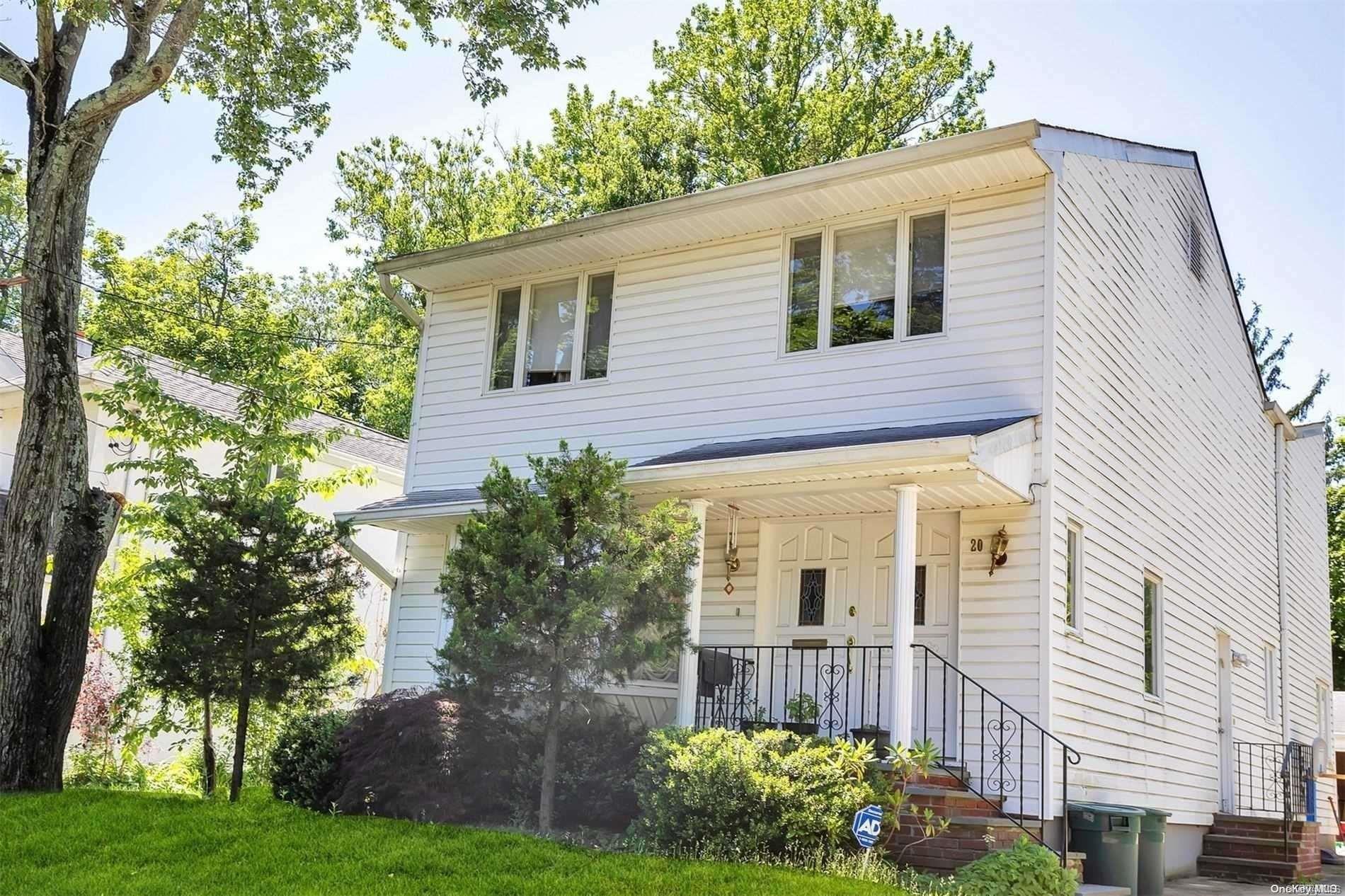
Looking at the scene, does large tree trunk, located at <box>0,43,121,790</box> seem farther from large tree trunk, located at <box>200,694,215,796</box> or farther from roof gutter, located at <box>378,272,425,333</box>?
roof gutter, located at <box>378,272,425,333</box>

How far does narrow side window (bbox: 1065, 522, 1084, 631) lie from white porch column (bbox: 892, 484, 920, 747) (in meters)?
1.63

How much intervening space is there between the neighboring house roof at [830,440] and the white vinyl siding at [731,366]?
0.52 ft

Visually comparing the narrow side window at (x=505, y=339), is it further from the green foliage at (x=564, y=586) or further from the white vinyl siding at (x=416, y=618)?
the green foliage at (x=564, y=586)

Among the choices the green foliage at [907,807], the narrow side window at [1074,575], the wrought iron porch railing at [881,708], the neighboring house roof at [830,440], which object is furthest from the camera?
the narrow side window at [1074,575]

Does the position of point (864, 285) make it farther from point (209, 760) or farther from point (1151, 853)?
point (209, 760)

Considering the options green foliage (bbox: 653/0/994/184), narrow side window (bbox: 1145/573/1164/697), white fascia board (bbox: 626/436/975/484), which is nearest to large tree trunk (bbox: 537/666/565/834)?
white fascia board (bbox: 626/436/975/484)

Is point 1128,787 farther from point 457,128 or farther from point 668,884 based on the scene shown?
point 457,128

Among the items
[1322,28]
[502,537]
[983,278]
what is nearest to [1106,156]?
[983,278]

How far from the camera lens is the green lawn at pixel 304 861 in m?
6.88

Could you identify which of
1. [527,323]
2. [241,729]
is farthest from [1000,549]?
[241,729]

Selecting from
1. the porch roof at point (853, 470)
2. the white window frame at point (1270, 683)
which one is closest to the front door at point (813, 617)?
the porch roof at point (853, 470)

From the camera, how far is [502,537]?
9133mm

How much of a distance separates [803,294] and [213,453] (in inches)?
462

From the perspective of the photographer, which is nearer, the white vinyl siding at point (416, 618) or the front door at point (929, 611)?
the front door at point (929, 611)
